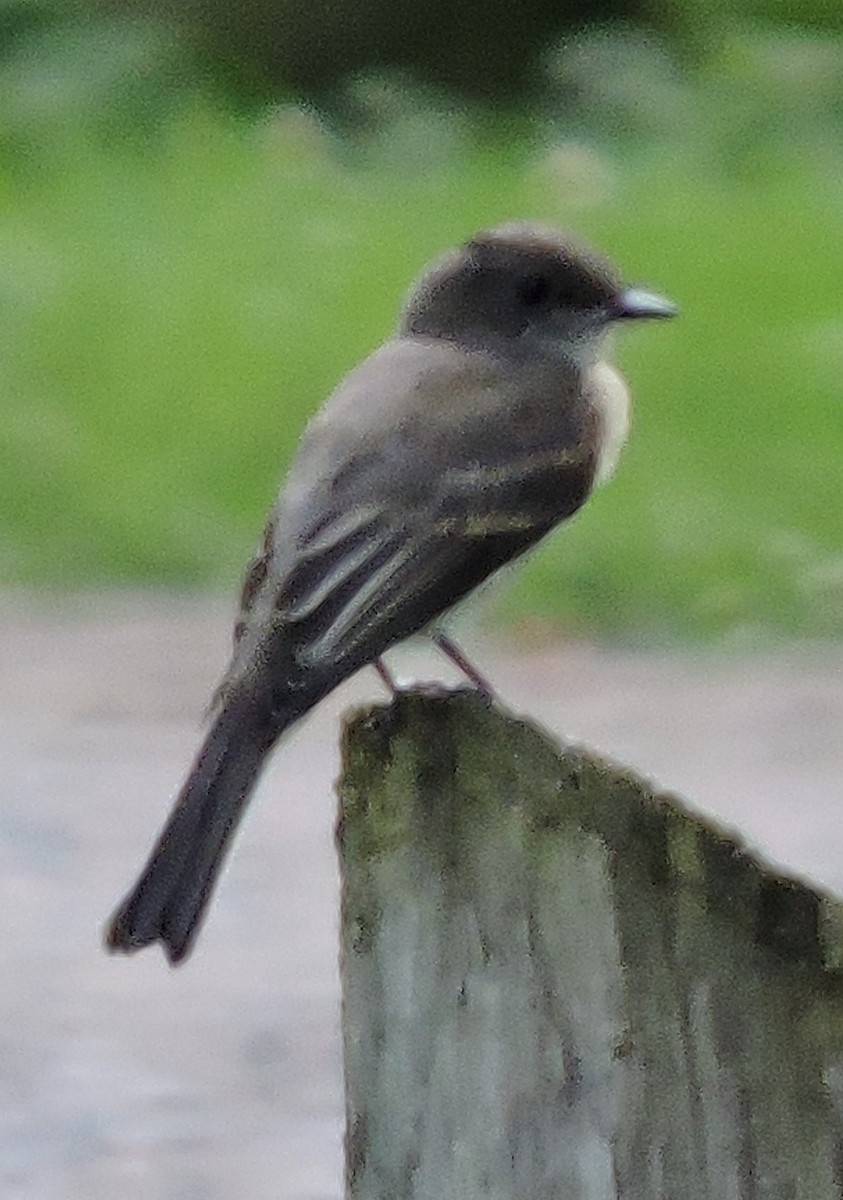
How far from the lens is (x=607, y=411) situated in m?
2.03

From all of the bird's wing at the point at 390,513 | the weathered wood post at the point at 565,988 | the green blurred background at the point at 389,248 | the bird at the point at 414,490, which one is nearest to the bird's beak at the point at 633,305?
the bird at the point at 414,490

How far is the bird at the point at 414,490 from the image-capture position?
4.93ft

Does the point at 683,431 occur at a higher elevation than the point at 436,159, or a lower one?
lower

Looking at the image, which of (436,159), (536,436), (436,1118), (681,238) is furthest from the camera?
(436,159)

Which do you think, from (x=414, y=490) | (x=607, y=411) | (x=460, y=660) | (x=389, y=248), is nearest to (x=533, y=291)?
(x=607, y=411)

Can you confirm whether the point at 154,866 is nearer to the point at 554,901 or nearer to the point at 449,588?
the point at 554,901

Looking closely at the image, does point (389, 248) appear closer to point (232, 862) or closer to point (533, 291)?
point (232, 862)

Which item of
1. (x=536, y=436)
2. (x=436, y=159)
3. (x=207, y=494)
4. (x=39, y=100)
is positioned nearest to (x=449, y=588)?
(x=536, y=436)

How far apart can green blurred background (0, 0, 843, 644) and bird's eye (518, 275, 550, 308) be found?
262 centimetres

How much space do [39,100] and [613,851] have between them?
6.06 metres

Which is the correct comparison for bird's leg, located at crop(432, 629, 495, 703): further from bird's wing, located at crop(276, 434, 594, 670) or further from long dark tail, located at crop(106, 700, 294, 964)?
long dark tail, located at crop(106, 700, 294, 964)

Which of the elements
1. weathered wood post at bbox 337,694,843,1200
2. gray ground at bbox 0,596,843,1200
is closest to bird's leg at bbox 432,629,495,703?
weathered wood post at bbox 337,694,843,1200

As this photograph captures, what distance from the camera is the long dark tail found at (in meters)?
1.37

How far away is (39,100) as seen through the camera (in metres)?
7.01
